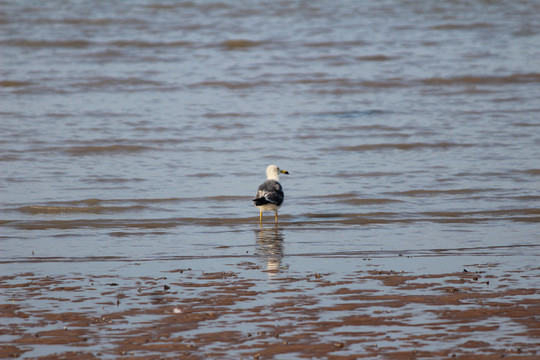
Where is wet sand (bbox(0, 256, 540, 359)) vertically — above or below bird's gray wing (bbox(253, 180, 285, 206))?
below

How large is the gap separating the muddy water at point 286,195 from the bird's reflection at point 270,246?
0.15ft

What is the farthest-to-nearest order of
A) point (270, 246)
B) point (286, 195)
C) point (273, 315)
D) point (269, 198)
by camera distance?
point (286, 195) < point (269, 198) < point (270, 246) < point (273, 315)

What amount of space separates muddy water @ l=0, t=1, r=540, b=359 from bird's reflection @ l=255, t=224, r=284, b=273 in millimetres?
46

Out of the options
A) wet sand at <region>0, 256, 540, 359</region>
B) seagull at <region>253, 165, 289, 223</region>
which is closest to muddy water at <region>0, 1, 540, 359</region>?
wet sand at <region>0, 256, 540, 359</region>

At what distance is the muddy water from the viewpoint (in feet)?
18.9

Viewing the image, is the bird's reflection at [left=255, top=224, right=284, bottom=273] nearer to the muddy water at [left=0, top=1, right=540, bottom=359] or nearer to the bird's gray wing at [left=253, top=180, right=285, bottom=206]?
the muddy water at [left=0, top=1, right=540, bottom=359]

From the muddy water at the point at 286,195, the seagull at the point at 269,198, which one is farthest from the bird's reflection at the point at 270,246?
the seagull at the point at 269,198

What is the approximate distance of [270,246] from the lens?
856 cm

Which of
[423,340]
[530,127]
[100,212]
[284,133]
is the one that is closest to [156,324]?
[423,340]

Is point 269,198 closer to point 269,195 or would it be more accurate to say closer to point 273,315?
point 269,195

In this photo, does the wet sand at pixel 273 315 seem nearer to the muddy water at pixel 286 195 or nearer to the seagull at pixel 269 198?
the muddy water at pixel 286 195

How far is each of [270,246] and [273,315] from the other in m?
2.62

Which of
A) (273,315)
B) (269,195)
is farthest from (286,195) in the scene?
(273,315)


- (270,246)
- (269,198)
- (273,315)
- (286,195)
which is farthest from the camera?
(286,195)
